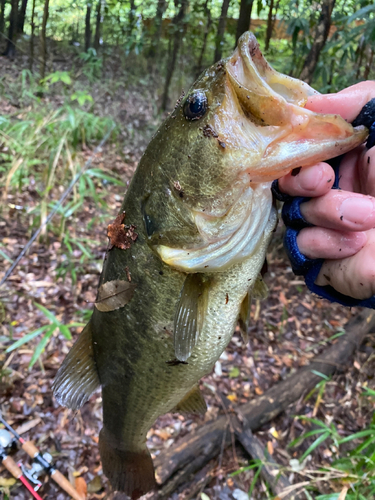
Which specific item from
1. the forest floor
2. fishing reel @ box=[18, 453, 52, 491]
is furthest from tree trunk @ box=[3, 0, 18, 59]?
fishing reel @ box=[18, 453, 52, 491]

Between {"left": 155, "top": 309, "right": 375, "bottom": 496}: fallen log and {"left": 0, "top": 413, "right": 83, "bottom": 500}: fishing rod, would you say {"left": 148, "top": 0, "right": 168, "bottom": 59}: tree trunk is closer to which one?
{"left": 155, "top": 309, "right": 375, "bottom": 496}: fallen log

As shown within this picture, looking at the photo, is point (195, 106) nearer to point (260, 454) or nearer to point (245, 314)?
point (245, 314)

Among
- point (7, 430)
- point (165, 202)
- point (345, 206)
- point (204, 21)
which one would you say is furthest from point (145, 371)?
point (204, 21)

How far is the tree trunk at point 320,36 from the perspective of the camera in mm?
2939

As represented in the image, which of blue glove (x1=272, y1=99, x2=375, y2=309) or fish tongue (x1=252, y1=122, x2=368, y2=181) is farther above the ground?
fish tongue (x1=252, y1=122, x2=368, y2=181)

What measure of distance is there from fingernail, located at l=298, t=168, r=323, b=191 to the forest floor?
2.10 metres

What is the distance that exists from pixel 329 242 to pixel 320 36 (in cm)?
275

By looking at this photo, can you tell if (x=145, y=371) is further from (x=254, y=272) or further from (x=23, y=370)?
(x=23, y=370)

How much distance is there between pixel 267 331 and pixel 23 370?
2.33 metres

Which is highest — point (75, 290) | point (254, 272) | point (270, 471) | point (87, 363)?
point (254, 272)

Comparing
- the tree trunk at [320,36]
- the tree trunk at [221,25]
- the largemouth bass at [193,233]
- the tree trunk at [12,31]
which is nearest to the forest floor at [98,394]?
the largemouth bass at [193,233]

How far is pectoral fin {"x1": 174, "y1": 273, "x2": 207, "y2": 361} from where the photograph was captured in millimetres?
1195

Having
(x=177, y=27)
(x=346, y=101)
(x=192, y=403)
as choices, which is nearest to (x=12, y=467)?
(x=192, y=403)

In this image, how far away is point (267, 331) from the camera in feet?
11.9
